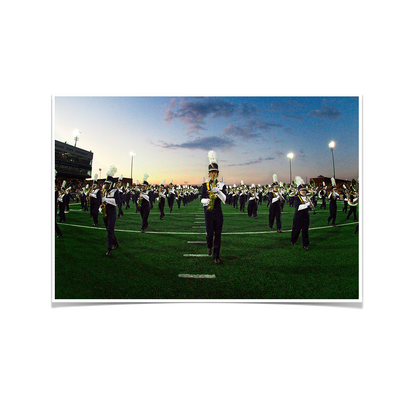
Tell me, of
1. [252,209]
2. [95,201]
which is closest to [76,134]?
[95,201]

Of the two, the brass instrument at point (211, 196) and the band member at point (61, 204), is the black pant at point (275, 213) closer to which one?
the brass instrument at point (211, 196)

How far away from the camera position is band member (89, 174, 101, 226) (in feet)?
12.0

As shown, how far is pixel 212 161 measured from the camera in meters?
3.39

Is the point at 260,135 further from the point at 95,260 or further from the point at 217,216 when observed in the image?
the point at 95,260

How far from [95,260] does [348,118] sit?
3924 mm

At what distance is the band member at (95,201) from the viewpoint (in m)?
3.66

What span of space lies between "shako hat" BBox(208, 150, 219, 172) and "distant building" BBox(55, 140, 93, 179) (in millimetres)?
1705

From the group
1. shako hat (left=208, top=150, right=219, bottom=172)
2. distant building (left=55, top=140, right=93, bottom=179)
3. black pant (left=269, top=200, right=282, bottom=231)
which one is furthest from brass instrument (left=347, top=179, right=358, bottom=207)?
distant building (left=55, top=140, right=93, bottom=179)

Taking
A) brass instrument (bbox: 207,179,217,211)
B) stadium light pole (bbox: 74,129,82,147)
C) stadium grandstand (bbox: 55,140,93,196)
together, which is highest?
stadium light pole (bbox: 74,129,82,147)

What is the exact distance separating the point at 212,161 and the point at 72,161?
197 cm

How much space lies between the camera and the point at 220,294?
3057 millimetres

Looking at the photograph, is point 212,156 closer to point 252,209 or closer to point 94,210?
point 94,210

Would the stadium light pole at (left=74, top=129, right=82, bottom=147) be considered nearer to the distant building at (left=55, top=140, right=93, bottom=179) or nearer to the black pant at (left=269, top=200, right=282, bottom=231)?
the distant building at (left=55, top=140, right=93, bottom=179)

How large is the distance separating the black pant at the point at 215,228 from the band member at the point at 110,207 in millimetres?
1379
